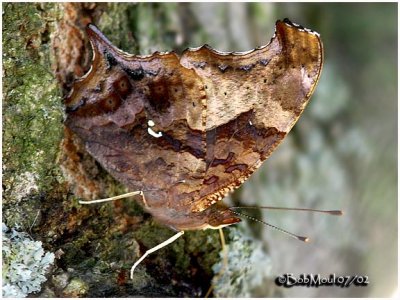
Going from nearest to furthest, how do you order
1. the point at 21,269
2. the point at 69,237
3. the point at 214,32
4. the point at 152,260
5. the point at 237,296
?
the point at 21,269 → the point at 69,237 → the point at 152,260 → the point at 237,296 → the point at 214,32

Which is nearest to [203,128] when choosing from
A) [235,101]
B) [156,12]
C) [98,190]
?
[235,101]

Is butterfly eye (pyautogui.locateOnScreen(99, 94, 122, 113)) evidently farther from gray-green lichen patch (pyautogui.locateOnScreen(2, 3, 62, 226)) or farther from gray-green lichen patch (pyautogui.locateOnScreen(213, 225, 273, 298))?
gray-green lichen patch (pyautogui.locateOnScreen(213, 225, 273, 298))

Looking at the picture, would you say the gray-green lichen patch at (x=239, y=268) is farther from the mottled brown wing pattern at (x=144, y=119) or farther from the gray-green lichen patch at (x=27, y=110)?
the gray-green lichen patch at (x=27, y=110)

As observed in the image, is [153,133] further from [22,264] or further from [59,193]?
[22,264]

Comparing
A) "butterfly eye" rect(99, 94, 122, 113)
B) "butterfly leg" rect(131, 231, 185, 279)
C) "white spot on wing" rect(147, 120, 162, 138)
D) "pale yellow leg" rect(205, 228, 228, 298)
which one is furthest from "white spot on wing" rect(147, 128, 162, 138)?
"pale yellow leg" rect(205, 228, 228, 298)

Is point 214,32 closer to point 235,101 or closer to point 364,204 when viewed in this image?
point 235,101

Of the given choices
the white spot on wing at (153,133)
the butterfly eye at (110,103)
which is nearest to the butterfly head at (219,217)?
the white spot on wing at (153,133)

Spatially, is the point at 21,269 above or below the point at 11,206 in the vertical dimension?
below
